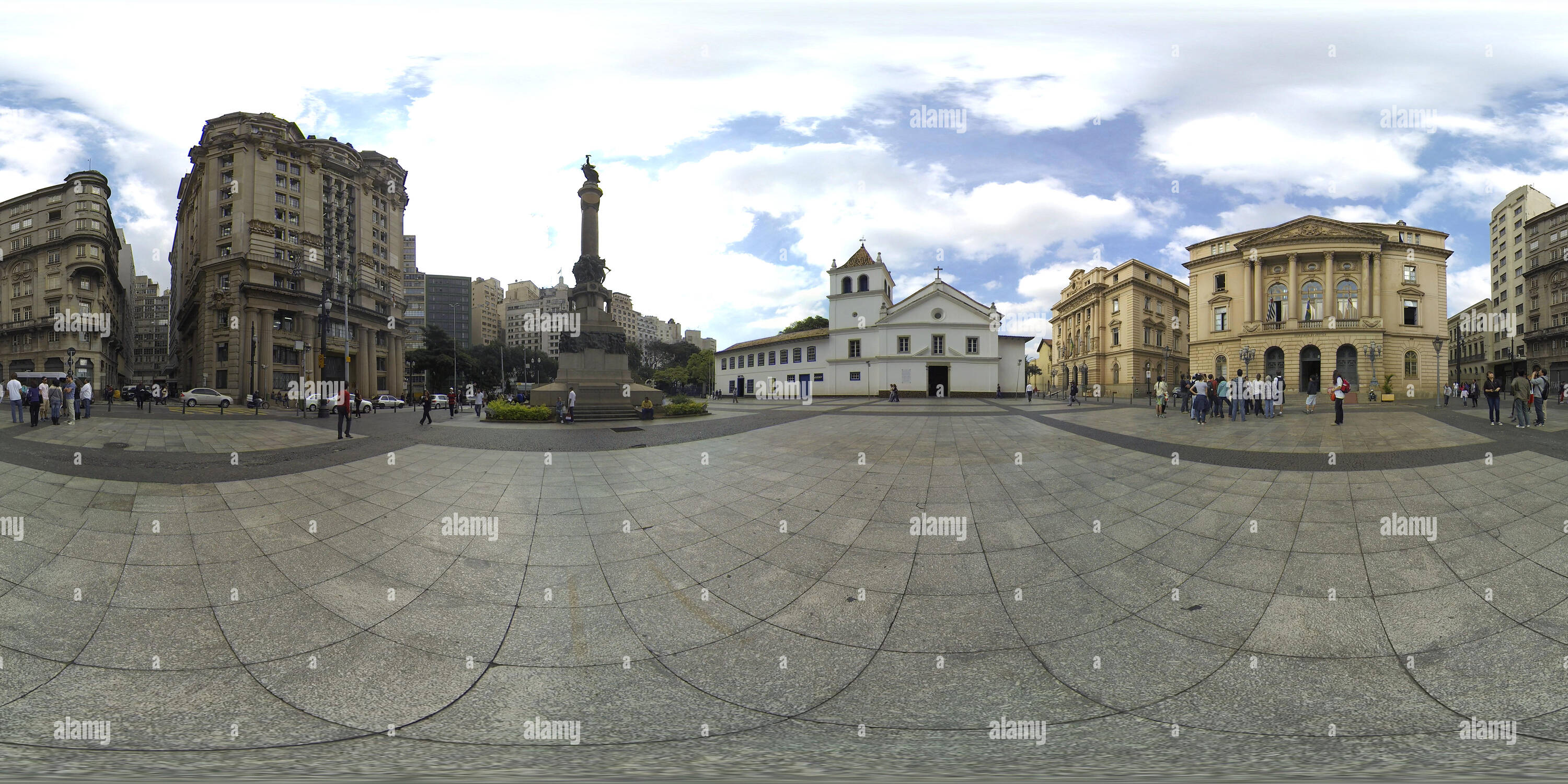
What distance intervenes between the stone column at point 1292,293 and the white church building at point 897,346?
45.9 ft

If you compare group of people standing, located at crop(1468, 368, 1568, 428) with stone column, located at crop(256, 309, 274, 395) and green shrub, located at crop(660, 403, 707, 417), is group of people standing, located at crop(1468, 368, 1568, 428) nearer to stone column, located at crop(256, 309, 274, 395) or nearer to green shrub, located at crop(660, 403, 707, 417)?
green shrub, located at crop(660, 403, 707, 417)

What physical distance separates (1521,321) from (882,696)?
72245mm

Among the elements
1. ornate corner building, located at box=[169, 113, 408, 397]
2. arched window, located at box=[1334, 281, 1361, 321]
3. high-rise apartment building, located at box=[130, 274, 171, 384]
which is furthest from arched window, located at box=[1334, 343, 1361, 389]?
high-rise apartment building, located at box=[130, 274, 171, 384]

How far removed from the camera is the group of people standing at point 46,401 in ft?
21.2

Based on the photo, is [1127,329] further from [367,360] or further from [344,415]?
[367,360]

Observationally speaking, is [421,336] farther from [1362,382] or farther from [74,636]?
[1362,382]

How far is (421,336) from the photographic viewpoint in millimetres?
79750

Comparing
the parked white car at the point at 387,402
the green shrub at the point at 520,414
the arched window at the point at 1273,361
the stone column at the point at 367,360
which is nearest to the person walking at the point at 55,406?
the green shrub at the point at 520,414

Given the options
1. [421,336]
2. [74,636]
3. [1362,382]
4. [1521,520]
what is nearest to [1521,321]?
[1362,382]

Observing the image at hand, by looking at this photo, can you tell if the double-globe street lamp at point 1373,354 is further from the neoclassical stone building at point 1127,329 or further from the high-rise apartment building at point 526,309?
the high-rise apartment building at point 526,309

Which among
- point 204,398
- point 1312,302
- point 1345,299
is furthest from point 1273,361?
point 204,398

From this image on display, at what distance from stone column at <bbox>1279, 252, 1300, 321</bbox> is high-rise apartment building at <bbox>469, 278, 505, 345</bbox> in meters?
96.6

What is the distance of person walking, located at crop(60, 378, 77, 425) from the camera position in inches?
269

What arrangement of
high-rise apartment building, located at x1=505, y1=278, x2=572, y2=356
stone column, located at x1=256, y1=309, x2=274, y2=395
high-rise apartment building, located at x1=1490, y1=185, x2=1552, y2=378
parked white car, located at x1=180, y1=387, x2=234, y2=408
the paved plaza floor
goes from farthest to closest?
high-rise apartment building, located at x1=505, y1=278, x2=572, y2=356
high-rise apartment building, located at x1=1490, y1=185, x2=1552, y2=378
stone column, located at x1=256, y1=309, x2=274, y2=395
parked white car, located at x1=180, y1=387, x2=234, y2=408
the paved plaza floor
